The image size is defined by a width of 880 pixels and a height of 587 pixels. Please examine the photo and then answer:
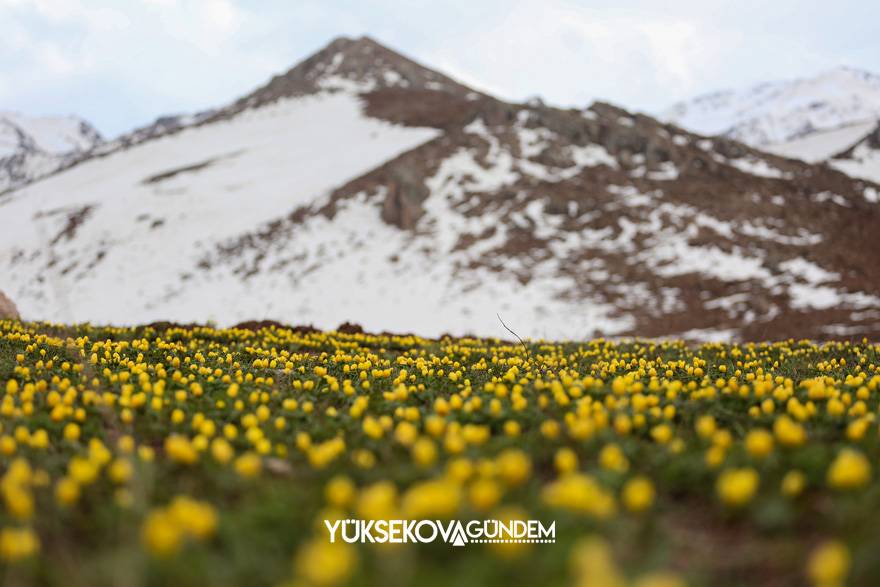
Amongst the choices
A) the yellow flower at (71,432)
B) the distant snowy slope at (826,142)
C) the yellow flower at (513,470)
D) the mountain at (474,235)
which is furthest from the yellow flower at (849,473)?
the distant snowy slope at (826,142)

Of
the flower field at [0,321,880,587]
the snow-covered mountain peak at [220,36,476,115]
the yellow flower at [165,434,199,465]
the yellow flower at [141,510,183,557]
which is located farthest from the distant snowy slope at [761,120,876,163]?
the yellow flower at [141,510,183,557]

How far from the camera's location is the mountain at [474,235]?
28.7m

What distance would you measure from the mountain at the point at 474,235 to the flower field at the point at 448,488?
829 inches

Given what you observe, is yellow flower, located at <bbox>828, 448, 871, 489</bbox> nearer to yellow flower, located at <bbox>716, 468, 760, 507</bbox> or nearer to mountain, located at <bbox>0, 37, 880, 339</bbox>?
yellow flower, located at <bbox>716, 468, 760, 507</bbox>

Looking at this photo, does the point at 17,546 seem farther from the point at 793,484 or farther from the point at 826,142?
the point at 826,142

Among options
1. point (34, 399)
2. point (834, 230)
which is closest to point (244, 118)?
point (834, 230)

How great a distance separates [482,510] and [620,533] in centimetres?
59

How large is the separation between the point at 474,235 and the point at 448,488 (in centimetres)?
3555

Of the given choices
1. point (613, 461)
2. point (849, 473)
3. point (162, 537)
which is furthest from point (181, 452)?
point (849, 473)

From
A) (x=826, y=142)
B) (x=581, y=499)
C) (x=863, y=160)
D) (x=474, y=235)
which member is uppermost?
(x=826, y=142)

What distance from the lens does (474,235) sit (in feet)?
123

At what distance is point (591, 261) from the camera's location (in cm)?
3347

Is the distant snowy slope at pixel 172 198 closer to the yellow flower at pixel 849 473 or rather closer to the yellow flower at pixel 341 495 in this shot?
the yellow flower at pixel 341 495

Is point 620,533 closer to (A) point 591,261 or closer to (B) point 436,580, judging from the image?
(B) point 436,580
